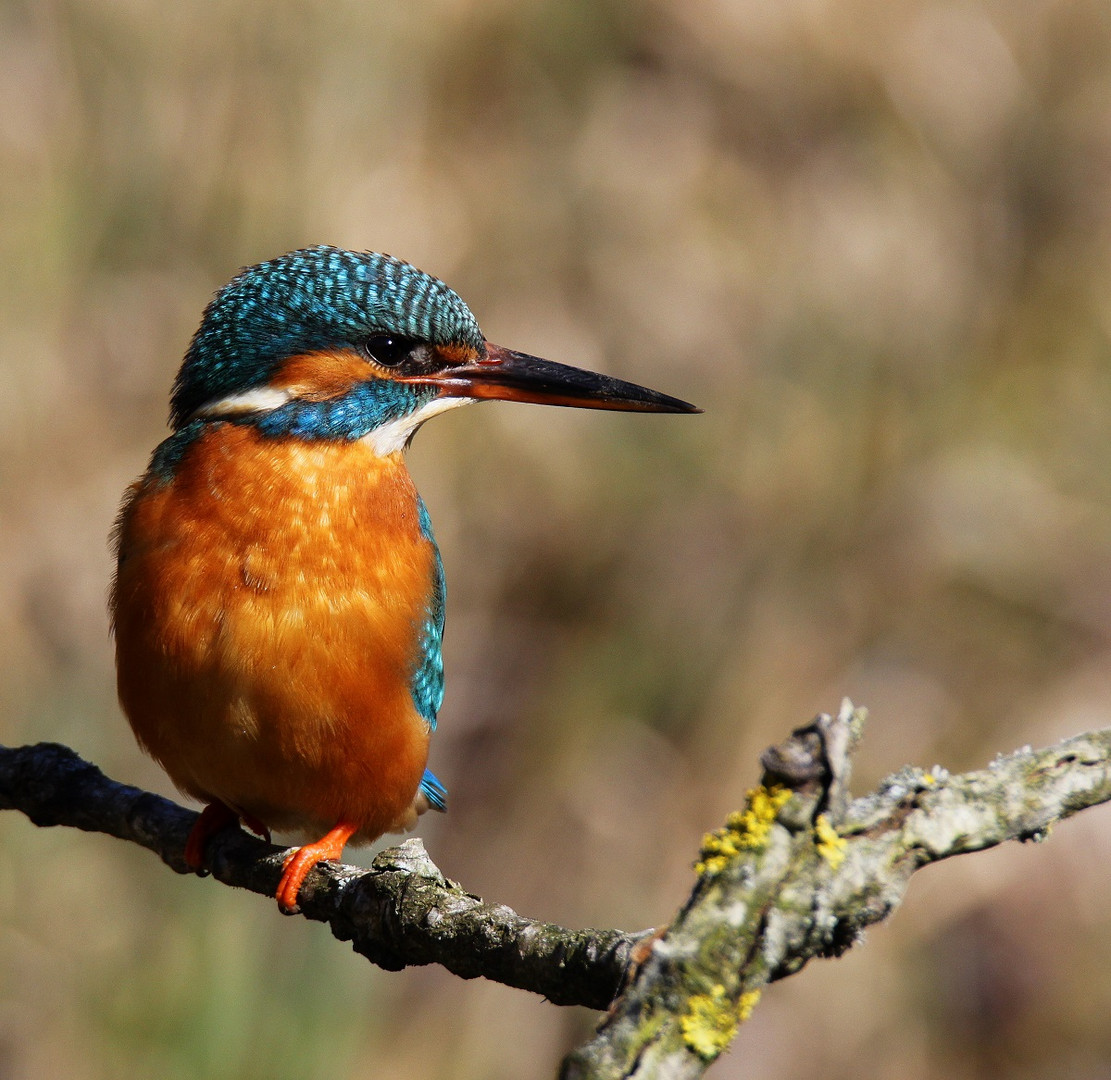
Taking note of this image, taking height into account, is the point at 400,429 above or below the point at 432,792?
above

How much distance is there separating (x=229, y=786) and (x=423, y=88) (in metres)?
3.02

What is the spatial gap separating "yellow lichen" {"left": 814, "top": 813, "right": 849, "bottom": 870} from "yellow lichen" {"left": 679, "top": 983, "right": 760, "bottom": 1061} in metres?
0.16

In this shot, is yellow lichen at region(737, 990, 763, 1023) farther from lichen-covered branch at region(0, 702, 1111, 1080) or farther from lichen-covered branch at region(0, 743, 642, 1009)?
lichen-covered branch at region(0, 743, 642, 1009)

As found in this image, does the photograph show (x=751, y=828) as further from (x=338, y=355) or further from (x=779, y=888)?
(x=338, y=355)

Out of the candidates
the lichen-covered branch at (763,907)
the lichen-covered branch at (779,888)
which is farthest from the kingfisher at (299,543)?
the lichen-covered branch at (763,907)

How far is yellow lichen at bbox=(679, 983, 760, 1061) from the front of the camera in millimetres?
1167

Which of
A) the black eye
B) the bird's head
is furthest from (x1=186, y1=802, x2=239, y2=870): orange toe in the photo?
the black eye

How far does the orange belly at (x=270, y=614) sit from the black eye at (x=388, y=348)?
199 mm

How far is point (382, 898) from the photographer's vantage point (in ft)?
6.52

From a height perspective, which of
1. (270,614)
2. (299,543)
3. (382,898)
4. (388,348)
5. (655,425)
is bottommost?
(382,898)

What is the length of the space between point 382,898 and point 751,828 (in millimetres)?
925

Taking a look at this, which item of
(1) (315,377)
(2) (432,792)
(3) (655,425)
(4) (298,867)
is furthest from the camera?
(3) (655,425)

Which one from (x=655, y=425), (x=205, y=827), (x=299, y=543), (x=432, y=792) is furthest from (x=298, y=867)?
(x=655, y=425)

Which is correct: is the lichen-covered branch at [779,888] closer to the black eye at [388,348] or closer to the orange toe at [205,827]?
the orange toe at [205,827]
